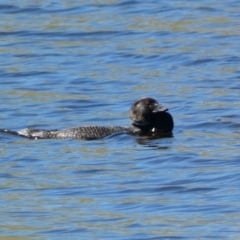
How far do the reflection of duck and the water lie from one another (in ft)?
0.48

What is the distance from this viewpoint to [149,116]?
13.4m

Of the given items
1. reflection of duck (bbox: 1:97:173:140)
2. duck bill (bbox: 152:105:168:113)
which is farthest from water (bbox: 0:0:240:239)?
duck bill (bbox: 152:105:168:113)

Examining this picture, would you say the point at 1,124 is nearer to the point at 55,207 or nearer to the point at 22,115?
the point at 22,115

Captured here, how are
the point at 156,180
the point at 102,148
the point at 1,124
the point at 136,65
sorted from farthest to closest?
the point at 136,65 < the point at 1,124 < the point at 102,148 < the point at 156,180

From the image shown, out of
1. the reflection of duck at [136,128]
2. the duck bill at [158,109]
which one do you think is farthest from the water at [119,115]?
the duck bill at [158,109]

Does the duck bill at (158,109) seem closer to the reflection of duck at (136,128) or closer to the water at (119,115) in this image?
the reflection of duck at (136,128)

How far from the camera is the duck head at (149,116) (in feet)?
43.1

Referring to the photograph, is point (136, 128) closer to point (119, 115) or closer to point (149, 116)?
point (149, 116)

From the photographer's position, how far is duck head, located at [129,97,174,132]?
13.1 m

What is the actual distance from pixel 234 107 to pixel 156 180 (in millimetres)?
3828

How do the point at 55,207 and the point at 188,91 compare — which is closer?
the point at 55,207

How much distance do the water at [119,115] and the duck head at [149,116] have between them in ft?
0.70

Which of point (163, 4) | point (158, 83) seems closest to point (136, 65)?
point (158, 83)

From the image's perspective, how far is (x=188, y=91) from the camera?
15.1 meters
